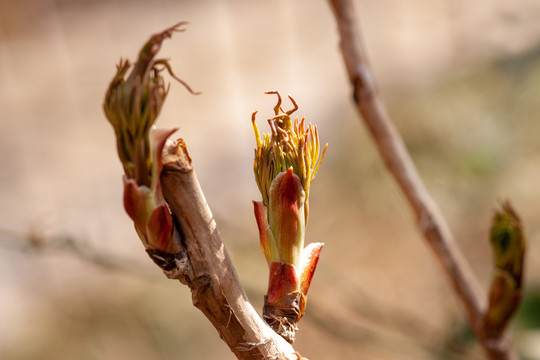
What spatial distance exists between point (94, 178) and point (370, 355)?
4.93 feet

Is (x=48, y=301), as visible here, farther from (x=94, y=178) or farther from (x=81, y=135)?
(x=81, y=135)

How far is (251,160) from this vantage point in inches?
110

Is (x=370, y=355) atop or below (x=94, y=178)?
below

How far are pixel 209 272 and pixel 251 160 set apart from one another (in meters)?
2.39

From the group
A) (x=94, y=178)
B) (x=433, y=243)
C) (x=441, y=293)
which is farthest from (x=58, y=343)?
(x=433, y=243)

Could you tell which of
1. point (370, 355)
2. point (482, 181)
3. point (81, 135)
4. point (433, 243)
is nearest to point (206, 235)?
point (433, 243)

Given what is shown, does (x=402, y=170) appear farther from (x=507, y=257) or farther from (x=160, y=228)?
(x=160, y=228)

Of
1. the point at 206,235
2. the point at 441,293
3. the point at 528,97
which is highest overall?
the point at 528,97

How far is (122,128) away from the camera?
14.0 inches

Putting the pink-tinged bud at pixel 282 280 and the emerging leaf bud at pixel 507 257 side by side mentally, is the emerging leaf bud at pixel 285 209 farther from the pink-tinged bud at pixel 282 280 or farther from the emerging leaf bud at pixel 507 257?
the emerging leaf bud at pixel 507 257

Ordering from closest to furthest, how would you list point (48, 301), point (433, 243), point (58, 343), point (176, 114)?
point (433, 243) → point (58, 343) → point (48, 301) → point (176, 114)

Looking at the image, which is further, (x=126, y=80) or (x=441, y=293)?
(x=441, y=293)

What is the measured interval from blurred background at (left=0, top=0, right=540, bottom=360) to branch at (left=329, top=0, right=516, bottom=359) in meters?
0.31

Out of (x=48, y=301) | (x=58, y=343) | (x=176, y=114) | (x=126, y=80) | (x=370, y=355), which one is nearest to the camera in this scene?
(x=126, y=80)
